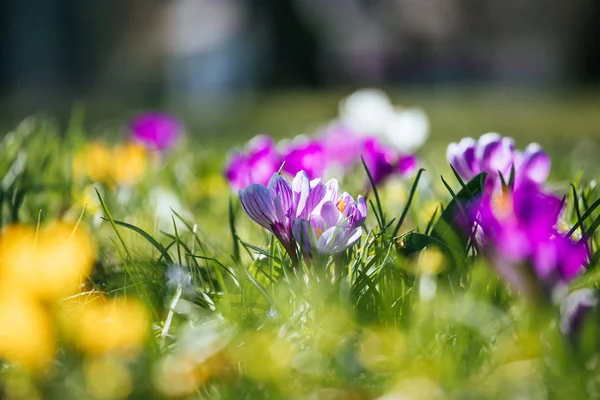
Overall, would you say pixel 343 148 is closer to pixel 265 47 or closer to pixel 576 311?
pixel 576 311

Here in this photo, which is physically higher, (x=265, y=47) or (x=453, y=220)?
(x=453, y=220)

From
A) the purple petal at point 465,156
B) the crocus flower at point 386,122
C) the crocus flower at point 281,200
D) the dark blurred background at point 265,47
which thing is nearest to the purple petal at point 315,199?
the crocus flower at point 281,200

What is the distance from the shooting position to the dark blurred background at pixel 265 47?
7352 millimetres

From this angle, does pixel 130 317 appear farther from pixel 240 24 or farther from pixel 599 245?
pixel 240 24

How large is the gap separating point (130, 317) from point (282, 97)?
6.32m

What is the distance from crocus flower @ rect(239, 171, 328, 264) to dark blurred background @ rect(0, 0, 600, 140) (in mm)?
3831

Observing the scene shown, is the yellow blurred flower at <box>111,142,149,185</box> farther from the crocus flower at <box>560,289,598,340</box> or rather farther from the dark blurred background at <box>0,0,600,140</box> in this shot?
the dark blurred background at <box>0,0,600,140</box>

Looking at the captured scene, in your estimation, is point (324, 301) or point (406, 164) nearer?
point (324, 301)

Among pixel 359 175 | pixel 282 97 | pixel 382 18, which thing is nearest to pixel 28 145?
pixel 359 175

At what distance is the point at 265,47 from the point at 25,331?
8.34 metres

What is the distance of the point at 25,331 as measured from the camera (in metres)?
A: 0.64

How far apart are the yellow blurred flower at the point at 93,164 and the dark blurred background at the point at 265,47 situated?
295 cm

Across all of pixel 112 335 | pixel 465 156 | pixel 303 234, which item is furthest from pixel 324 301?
pixel 465 156

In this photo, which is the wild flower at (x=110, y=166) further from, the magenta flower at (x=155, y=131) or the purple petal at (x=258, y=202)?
the purple petal at (x=258, y=202)
